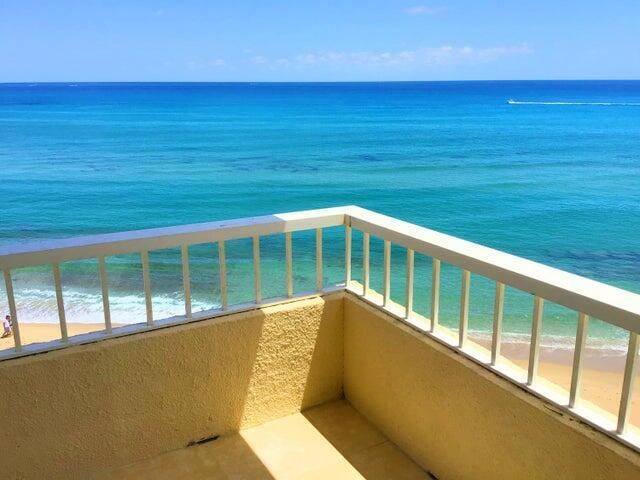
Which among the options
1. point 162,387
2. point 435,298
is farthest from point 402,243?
point 162,387

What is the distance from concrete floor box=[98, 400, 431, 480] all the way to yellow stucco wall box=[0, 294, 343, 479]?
62 mm

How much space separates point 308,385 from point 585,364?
15.1 ft

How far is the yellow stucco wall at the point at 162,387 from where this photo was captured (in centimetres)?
204

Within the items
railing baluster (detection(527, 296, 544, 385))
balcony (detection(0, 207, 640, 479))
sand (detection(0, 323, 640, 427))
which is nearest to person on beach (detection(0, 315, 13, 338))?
sand (detection(0, 323, 640, 427))

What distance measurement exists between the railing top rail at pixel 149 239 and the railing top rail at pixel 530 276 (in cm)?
31

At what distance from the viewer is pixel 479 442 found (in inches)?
76.7

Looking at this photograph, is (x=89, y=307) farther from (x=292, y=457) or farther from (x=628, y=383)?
(x=628, y=383)

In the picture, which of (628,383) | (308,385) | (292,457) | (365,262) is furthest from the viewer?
(308,385)

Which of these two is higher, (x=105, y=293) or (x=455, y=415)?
(x=105, y=293)

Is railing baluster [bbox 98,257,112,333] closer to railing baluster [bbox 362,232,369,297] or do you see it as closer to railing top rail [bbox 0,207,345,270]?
railing top rail [bbox 0,207,345,270]

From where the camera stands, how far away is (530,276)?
5.52ft

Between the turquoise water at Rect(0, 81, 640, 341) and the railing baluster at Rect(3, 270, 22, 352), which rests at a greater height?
the railing baluster at Rect(3, 270, 22, 352)

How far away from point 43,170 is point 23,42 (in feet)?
174

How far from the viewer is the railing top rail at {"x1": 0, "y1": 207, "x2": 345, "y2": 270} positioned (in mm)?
1941
